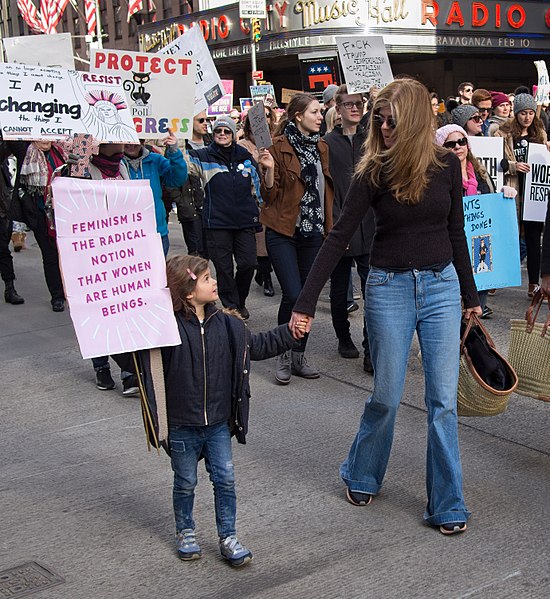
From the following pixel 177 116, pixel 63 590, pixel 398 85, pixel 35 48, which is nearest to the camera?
pixel 63 590

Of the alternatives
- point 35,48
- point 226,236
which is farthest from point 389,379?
point 35,48

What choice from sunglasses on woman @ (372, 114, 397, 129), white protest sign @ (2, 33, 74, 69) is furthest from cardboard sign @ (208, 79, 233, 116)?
sunglasses on woman @ (372, 114, 397, 129)

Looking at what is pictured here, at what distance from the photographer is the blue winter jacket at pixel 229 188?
304 inches

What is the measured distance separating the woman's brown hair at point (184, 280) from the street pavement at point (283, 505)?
3.49 feet

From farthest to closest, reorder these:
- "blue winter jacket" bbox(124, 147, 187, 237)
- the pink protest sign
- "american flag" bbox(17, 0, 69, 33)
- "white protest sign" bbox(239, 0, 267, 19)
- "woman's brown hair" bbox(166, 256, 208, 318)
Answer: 1. "american flag" bbox(17, 0, 69, 33)
2. "white protest sign" bbox(239, 0, 267, 19)
3. "blue winter jacket" bbox(124, 147, 187, 237)
4. "woman's brown hair" bbox(166, 256, 208, 318)
5. the pink protest sign

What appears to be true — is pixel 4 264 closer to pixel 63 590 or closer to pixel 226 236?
pixel 226 236

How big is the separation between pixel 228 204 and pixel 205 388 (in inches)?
160

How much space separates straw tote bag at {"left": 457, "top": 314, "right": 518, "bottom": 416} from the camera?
4168 millimetres

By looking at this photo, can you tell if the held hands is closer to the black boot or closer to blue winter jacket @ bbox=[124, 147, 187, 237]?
blue winter jacket @ bbox=[124, 147, 187, 237]

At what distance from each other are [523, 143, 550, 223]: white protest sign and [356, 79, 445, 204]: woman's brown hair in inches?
190

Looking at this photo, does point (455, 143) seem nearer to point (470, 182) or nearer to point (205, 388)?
point (470, 182)

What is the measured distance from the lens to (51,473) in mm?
5008

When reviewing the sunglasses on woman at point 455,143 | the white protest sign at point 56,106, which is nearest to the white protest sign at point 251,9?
the sunglasses on woman at point 455,143

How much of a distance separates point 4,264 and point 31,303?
0.50 meters
